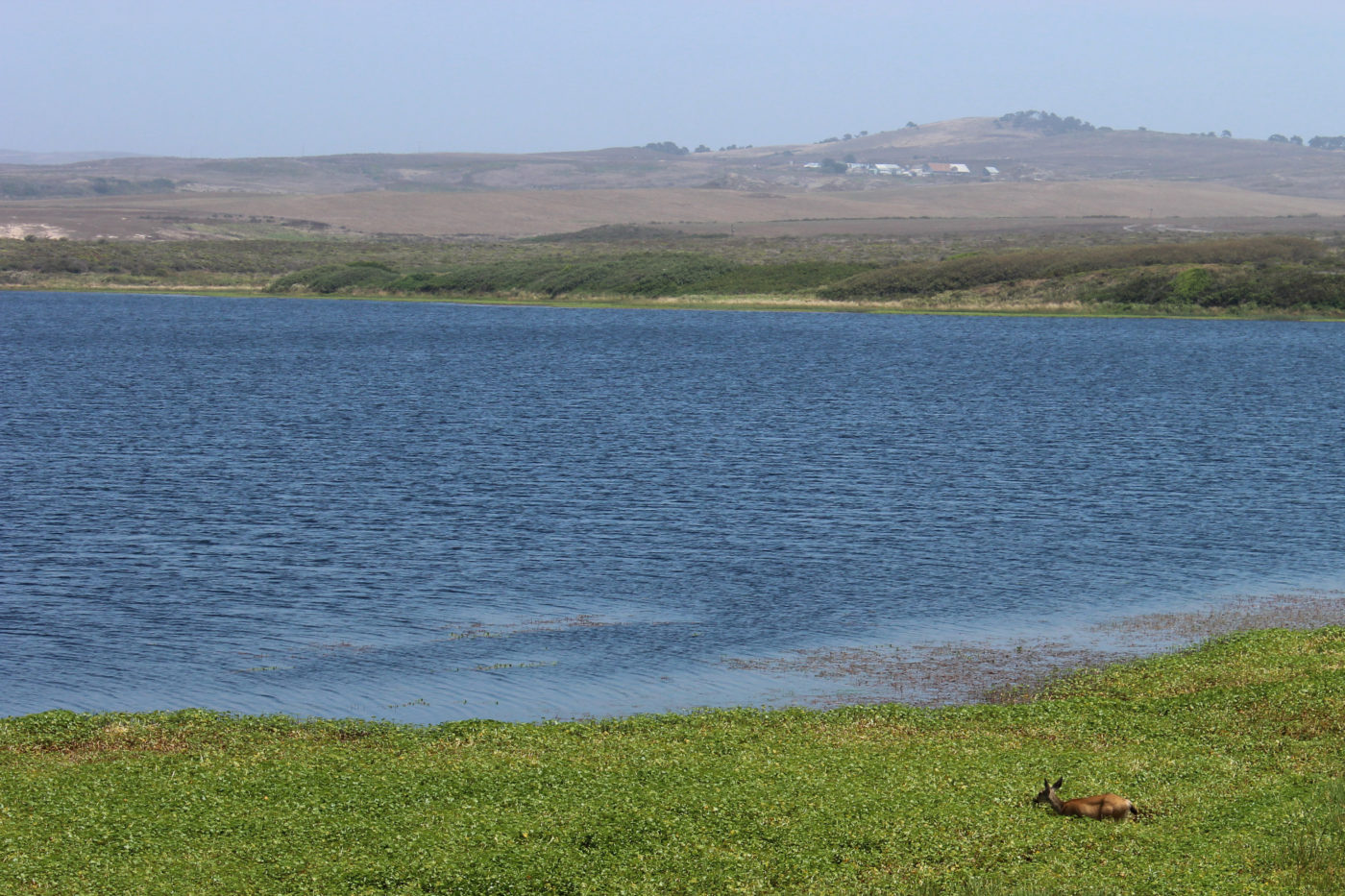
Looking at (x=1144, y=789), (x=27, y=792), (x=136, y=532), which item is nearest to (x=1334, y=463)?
(x=1144, y=789)

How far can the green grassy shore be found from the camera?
113125mm

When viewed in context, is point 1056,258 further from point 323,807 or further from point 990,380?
point 323,807

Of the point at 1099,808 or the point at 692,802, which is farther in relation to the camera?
the point at 692,802

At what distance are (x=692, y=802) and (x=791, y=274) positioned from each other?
406 feet

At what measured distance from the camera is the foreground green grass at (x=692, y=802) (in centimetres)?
1327

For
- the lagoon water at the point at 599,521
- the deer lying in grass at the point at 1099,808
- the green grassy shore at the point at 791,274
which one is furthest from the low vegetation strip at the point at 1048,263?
the deer lying in grass at the point at 1099,808

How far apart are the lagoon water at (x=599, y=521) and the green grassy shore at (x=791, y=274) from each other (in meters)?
38.8

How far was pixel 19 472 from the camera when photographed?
4288 centimetres

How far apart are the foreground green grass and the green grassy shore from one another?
99.4 m

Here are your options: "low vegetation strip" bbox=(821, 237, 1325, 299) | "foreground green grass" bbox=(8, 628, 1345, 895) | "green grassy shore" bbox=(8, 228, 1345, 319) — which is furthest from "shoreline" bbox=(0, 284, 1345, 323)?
"foreground green grass" bbox=(8, 628, 1345, 895)

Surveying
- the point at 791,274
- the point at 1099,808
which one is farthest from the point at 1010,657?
the point at 791,274

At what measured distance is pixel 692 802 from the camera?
1505 centimetres

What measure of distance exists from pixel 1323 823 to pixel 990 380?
5882 centimetres

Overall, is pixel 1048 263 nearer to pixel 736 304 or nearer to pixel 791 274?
pixel 791 274
